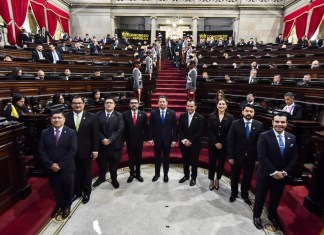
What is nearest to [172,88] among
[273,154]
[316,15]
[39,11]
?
[273,154]

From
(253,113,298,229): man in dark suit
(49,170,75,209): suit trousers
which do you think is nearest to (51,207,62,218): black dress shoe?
(49,170,75,209): suit trousers

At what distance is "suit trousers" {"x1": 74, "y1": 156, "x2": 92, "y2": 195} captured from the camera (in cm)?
291

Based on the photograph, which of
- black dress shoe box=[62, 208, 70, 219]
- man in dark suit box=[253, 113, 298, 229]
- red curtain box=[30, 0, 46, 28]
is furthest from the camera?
red curtain box=[30, 0, 46, 28]

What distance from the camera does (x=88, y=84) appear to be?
19.0 feet

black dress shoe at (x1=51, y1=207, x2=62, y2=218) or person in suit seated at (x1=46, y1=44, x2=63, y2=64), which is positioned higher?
person in suit seated at (x1=46, y1=44, x2=63, y2=64)

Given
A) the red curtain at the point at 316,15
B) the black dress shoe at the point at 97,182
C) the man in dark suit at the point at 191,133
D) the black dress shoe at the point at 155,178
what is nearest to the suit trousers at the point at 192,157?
the man in dark suit at the point at 191,133

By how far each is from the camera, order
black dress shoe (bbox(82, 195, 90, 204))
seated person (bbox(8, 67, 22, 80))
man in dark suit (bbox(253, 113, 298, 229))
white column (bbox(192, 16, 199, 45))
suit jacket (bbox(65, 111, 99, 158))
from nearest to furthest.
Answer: man in dark suit (bbox(253, 113, 298, 229)), suit jacket (bbox(65, 111, 99, 158)), black dress shoe (bbox(82, 195, 90, 204)), seated person (bbox(8, 67, 22, 80)), white column (bbox(192, 16, 199, 45))

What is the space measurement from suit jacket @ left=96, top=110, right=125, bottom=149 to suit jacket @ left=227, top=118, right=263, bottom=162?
5.26 feet

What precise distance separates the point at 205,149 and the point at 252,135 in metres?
1.86

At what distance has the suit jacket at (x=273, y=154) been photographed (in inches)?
91.0

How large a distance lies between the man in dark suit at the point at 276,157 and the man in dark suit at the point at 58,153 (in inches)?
82.9

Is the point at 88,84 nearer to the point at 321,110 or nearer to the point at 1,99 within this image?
the point at 1,99

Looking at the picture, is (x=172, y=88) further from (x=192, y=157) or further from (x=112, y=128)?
(x=112, y=128)

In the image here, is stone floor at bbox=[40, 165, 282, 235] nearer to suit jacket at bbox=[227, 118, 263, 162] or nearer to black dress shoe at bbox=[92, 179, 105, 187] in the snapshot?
black dress shoe at bbox=[92, 179, 105, 187]
